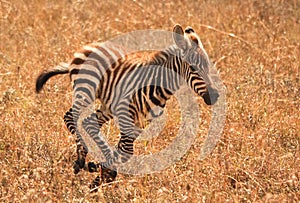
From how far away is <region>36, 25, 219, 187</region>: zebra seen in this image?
6.29 m

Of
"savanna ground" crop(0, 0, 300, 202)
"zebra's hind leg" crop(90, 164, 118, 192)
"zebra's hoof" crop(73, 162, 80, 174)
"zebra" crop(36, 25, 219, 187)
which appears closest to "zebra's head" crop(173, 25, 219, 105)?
"zebra" crop(36, 25, 219, 187)

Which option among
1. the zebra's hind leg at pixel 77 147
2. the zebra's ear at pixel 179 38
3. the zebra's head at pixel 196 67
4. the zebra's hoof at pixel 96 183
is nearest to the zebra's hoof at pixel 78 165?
the zebra's hind leg at pixel 77 147

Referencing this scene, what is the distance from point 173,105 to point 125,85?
1.57m

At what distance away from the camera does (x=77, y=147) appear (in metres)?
6.59

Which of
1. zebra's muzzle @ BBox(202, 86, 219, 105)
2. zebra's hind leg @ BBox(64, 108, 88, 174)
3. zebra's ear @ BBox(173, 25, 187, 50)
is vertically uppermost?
zebra's ear @ BBox(173, 25, 187, 50)

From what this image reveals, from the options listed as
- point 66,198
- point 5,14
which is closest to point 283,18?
point 5,14

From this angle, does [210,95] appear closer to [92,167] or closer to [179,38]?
[179,38]

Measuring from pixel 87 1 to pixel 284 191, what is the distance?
21.5 feet

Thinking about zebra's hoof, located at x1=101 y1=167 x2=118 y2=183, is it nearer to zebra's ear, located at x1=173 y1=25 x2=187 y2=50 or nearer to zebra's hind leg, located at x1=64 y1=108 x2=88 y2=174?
zebra's hind leg, located at x1=64 y1=108 x2=88 y2=174

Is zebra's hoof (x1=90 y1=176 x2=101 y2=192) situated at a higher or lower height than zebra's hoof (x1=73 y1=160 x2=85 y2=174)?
lower

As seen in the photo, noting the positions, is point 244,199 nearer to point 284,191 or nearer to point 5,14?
point 284,191

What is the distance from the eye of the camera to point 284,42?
31.7 feet

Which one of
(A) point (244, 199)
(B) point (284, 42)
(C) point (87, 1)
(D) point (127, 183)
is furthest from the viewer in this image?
(C) point (87, 1)

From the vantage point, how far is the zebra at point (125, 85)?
629cm
